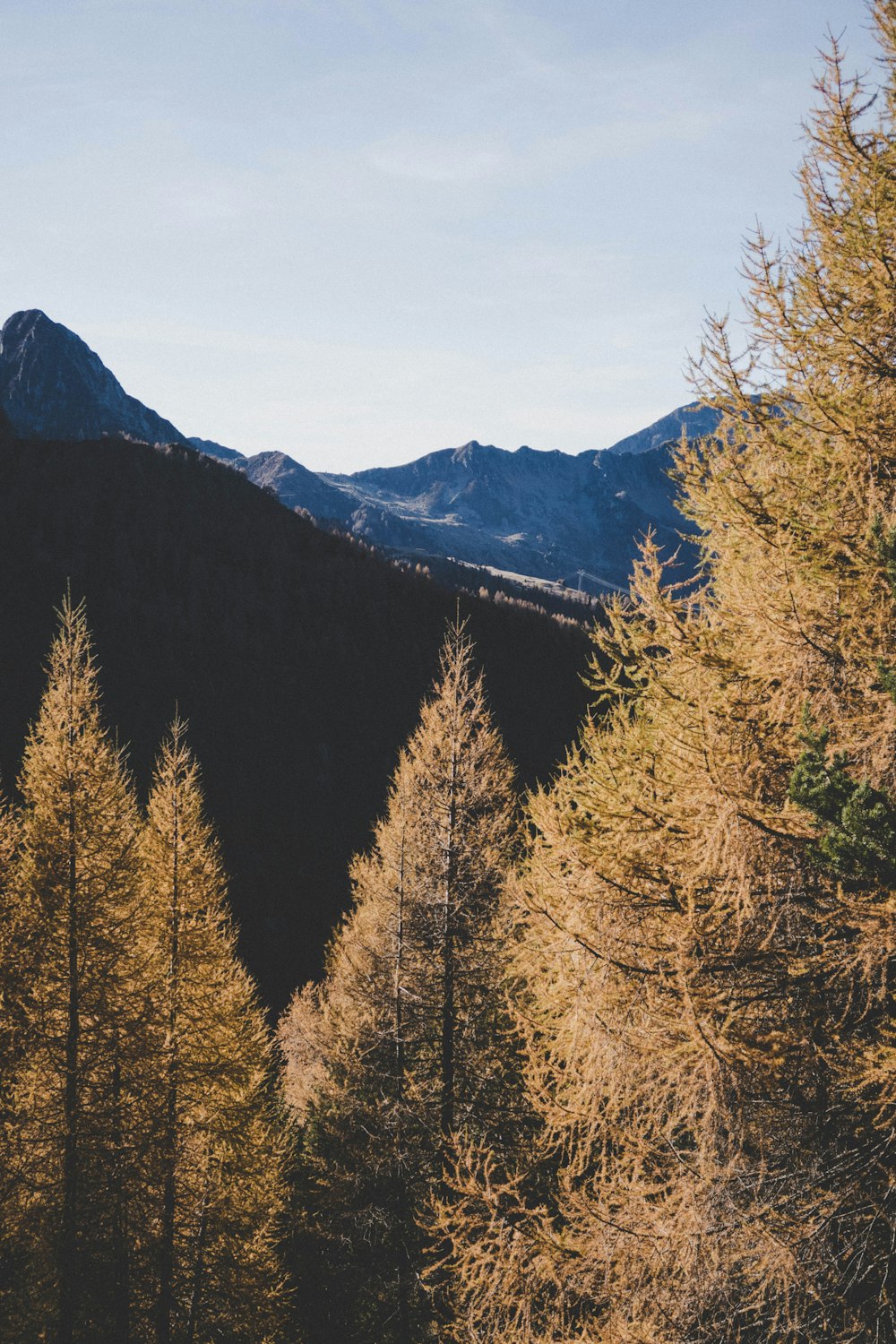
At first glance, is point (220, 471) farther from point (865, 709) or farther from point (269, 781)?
point (865, 709)

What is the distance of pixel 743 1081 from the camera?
377 cm

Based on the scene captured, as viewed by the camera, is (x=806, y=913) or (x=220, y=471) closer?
(x=806, y=913)

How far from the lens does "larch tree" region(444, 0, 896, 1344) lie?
3641mm

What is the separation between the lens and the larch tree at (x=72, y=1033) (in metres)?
9.36

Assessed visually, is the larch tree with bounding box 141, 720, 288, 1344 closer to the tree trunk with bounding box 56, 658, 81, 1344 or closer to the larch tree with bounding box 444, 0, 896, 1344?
the tree trunk with bounding box 56, 658, 81, 1344

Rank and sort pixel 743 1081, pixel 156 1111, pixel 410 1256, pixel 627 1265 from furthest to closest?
pixel 410 1256 < pixel 156 1111 < pixel 627 1265 < pixel 743 1081

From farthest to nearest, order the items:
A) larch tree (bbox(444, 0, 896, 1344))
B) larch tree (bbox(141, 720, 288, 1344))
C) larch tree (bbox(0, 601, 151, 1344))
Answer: larch tree (bbox(141, 720, 288, 1344))
larch tree (bbox(0, 601, 151, 1344))
larch tree (bbox(444, 0, 896, 1344))

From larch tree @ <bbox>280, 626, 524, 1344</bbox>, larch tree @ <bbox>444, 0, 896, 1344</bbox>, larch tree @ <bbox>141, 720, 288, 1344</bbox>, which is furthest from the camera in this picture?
larch tree @ <bbox>141, 720, 288, 1344</bbox>

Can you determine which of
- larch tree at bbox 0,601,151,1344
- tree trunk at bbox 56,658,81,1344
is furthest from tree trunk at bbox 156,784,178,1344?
tree trunk at bbox 56,658,81,1344

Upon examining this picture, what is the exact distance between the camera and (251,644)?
95750 mm

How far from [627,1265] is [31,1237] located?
32.7ft

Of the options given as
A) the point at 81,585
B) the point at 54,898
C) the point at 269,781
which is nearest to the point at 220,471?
the point at 81,585

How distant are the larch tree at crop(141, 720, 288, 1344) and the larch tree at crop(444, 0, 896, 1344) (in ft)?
26.1

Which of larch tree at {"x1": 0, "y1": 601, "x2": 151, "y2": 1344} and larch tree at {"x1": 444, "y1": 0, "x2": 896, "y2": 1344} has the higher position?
larch tree at {"x1": 444, "y1": 0, "x2": 896, "y2": 1344}
